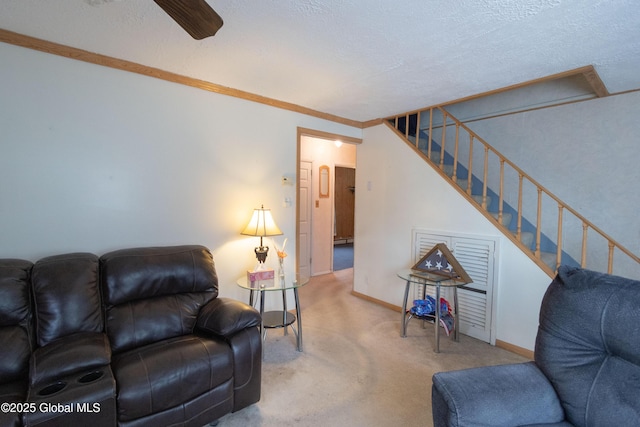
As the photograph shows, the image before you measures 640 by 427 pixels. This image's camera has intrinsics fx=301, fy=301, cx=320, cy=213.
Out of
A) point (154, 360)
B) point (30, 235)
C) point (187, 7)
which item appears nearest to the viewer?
point (187, 7)

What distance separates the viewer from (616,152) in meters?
2.78

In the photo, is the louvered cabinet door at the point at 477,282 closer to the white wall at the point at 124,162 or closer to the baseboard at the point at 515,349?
the baseboard at the point at 515,349

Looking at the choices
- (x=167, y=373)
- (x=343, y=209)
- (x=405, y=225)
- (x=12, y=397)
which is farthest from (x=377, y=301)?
(x=343, y=209)

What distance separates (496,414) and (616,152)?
9.78 ft

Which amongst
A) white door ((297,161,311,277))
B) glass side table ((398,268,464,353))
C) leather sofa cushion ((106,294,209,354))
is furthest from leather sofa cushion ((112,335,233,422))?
white door ((297,161,311,277))

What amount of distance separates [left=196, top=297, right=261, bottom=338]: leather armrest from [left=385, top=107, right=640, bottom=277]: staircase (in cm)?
233

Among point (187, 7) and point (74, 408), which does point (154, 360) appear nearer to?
point (74, 408)

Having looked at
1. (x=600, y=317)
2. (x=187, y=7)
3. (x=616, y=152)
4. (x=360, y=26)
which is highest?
(x=360, y=26)

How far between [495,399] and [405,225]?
8.16 feet

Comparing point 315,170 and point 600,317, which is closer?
point 600,317

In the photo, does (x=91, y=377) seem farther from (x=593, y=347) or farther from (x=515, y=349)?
(x=515, y=349)

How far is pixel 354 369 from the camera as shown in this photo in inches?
92.6

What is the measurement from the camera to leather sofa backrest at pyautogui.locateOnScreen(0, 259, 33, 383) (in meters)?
1.47

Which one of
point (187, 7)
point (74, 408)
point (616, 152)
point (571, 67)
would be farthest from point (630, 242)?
point (74, 408)
